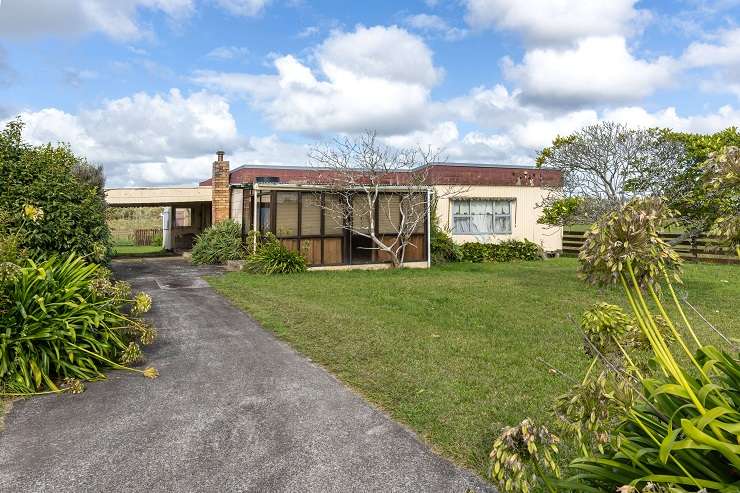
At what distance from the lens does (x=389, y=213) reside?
17.1 metres

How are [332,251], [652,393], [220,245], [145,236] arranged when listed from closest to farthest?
[652,393] < [332,251] < [220,245] < [145,236]

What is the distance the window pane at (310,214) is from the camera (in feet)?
53.1

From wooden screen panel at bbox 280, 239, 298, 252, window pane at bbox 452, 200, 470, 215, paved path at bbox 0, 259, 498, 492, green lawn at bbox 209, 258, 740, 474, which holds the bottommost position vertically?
paved path at bbox 0, 259, 498, 492

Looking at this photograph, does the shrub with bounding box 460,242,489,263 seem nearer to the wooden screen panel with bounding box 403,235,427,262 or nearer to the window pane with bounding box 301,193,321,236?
the wooden screen panel with bounding box 403,235,427,262

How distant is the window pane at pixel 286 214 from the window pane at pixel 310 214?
23cm

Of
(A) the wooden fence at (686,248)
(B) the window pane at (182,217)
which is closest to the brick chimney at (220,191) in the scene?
(B) the window pane at (182,217)

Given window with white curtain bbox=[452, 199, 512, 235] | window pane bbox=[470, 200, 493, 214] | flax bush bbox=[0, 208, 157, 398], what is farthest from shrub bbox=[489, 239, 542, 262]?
flax bush bbox=[0, 208, 157, 398]

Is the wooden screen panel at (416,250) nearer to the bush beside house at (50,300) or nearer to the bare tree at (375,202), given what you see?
the bare tree at (375,202)

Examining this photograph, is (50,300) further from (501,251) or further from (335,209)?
(501,251)

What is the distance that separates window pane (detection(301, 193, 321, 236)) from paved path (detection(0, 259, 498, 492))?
32.3 feet

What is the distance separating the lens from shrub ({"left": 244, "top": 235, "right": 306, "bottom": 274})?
15.0m

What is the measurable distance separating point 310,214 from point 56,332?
36.1ft

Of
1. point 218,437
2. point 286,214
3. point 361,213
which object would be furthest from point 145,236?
point 218,437

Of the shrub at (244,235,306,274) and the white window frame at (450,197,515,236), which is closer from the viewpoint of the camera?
the shrub at (244,235,306,274)
